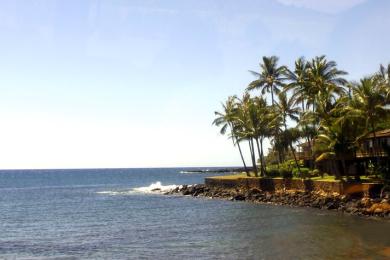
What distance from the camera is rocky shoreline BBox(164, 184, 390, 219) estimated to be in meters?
37.3

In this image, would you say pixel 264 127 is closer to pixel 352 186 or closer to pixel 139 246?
pixel 352 186

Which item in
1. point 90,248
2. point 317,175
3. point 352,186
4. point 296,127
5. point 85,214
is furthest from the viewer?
point 296,127

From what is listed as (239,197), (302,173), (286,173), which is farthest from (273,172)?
(302,173)

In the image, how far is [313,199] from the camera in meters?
45.0

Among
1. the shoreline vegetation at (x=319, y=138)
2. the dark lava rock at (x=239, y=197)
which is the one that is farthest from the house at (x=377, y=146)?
the dark lava rock at (x=239, y=197)

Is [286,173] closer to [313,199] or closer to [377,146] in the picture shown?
[313,199]

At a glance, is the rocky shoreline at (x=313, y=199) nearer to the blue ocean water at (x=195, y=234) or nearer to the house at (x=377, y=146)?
the blue ocean water at (x=195, y=234)

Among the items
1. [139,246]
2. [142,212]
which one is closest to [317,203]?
[142,212]

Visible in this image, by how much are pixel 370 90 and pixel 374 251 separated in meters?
21.3

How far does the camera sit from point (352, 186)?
42.1 metres

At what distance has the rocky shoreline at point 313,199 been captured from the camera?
122ft

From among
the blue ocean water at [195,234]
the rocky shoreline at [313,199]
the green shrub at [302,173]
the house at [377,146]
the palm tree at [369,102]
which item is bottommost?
the blue ocean water at [195,234]

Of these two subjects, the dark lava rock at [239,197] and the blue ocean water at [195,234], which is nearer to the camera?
the blue ocean water at [195,234]

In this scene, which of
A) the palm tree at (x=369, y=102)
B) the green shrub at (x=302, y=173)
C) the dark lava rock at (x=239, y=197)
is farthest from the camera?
the dark lava rock at (x=239, y=197)
